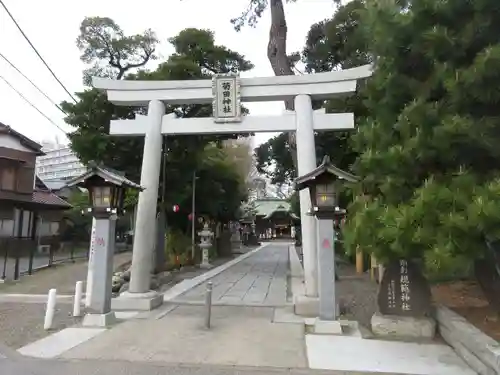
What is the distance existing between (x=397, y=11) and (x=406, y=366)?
527cm

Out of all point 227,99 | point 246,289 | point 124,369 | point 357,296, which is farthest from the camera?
point 246,289

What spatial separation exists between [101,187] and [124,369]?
4.34 meters

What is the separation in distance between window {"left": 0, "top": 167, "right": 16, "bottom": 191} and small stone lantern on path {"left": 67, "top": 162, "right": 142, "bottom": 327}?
51.8 ft

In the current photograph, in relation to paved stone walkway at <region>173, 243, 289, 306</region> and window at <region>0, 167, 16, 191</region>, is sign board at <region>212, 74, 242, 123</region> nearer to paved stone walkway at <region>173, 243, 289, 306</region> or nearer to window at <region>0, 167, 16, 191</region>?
paved stone walkway at <region>173, 243, 289, 306</region>

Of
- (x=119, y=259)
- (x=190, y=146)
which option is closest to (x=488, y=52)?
(x=190, y=146)

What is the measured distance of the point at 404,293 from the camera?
7.88 m

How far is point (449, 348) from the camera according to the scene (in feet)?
22.8

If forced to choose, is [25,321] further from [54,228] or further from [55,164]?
[55,164]

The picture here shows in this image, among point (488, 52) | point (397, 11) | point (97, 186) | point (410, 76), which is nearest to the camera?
point (488, 52)

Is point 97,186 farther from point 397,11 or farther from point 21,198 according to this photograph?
point 21,198

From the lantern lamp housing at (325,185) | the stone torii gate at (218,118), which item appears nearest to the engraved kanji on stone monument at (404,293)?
the lantern lamp housing at (325,185)

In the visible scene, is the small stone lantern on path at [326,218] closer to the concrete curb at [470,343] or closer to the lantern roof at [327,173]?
the lantern roof at [327,173]

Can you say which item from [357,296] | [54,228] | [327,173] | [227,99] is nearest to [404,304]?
[327,173]

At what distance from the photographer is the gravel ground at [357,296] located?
9.62 metres
